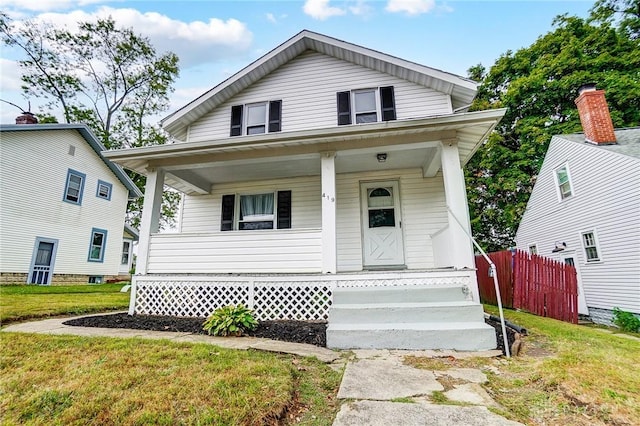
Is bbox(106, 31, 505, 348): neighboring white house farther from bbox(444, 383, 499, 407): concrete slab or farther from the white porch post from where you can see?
bbox(444, 383, 499, 407): concrete slab

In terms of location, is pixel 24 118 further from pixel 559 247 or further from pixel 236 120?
pixel 559 247

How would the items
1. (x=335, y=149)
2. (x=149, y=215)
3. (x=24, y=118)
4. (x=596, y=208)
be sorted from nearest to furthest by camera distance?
1. (x=335, y=149)
2. (x=149, y=215)
3. (x=596, y=208)
4. (x=24, y=118)

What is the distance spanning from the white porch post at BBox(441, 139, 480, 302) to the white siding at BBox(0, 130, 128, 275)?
15.3m

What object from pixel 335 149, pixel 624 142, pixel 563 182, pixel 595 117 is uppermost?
pixel 595 117

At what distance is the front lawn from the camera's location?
194 centimetres

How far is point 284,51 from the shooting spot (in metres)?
8.03

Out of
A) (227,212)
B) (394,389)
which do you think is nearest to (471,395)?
(394,389)

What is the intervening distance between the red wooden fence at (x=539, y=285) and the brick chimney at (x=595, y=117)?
504cm

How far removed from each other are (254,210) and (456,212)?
5075mm

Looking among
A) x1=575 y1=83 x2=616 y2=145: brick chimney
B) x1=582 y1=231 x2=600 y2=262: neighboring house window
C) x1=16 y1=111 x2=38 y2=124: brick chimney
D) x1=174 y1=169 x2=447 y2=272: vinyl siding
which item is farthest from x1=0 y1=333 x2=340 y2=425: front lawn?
x1=16 y1=111 x2=38 y2=124: brick chimney

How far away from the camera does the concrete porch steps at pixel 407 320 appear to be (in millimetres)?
3707

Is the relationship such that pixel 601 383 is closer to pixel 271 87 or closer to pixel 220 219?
pixel 220 219

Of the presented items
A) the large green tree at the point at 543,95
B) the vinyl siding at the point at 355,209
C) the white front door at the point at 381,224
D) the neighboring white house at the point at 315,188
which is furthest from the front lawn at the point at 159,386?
the large green tree at the point at 543,95

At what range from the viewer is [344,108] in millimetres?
7781
